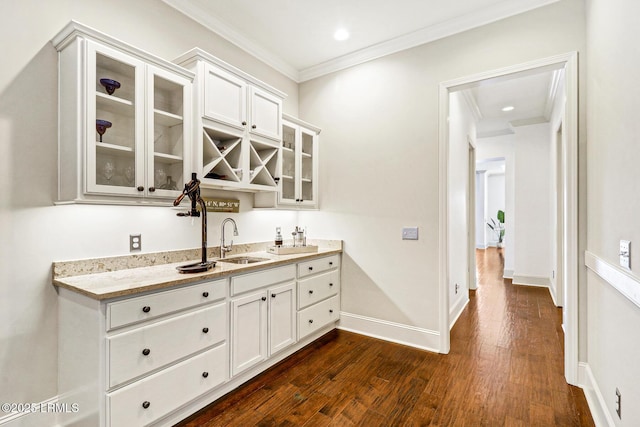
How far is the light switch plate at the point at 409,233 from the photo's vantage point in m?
3.02

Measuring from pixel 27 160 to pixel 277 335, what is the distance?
2035mm

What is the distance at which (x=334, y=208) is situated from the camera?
3553 mm

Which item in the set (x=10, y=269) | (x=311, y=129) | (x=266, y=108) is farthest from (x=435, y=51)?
(x=10, y=269)

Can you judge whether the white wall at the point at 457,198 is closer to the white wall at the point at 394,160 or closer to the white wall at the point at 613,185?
the white wall at the point at 394,160

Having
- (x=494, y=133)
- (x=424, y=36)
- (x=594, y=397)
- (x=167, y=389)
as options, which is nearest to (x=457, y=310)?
(x=594, y=397)

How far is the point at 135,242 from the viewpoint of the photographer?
2.21 meters

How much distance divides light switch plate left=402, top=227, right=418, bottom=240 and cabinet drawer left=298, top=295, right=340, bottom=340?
3.35 ft

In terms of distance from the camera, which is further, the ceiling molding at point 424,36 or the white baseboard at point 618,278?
the ceiling molding at point 424,36

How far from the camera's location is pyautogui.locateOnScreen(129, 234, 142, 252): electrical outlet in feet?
7.18

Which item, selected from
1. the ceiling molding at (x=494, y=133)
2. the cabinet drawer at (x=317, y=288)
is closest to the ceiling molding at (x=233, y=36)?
the cabinet drawer at (x=317, y=288)

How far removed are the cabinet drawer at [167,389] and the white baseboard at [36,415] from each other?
45 centimetres

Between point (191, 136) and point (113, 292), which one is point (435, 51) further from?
point (113, 292)

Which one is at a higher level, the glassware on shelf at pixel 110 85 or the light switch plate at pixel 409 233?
the glassware on shelf at pixel 110 85

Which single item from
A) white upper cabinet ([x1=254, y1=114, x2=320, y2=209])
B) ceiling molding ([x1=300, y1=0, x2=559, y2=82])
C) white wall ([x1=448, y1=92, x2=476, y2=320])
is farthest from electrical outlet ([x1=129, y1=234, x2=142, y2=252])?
white wall ([x1=448, y1=92, x2=476, y2=320])
